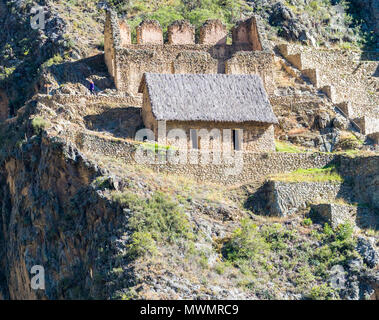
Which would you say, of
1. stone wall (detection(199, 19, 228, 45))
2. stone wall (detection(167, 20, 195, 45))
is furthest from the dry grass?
stone wall (detection(167, 20, 195, 45))

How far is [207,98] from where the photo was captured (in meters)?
52.6

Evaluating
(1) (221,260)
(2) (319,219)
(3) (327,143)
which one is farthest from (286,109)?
(1) (221,260)

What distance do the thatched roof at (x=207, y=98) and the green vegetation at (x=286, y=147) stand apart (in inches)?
52.7

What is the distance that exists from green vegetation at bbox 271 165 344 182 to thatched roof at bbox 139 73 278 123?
3.41 m

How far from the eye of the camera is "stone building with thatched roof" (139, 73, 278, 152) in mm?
51500

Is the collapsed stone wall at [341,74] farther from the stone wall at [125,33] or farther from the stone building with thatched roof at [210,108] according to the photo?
the stone wall at [125,33]

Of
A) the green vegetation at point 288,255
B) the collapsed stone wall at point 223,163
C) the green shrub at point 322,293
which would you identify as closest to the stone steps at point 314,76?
the collapsed stone wall at point 223,163

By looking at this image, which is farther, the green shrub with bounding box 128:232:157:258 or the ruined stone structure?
the ruined stone structure

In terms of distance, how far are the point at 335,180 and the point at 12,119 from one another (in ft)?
48.3

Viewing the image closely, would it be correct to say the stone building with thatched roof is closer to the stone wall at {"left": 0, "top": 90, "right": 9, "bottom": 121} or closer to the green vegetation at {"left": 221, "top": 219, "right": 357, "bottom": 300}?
the green vegetation at {"left": 221, "top": 219, "right": 357, "bottom": 300}

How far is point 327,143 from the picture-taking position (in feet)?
178

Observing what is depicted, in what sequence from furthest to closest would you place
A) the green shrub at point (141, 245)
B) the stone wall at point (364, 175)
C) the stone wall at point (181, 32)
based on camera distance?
the stone wall at point (181, 32), the stone wall at point (364, 175), the green shrub at point (141, 245)
